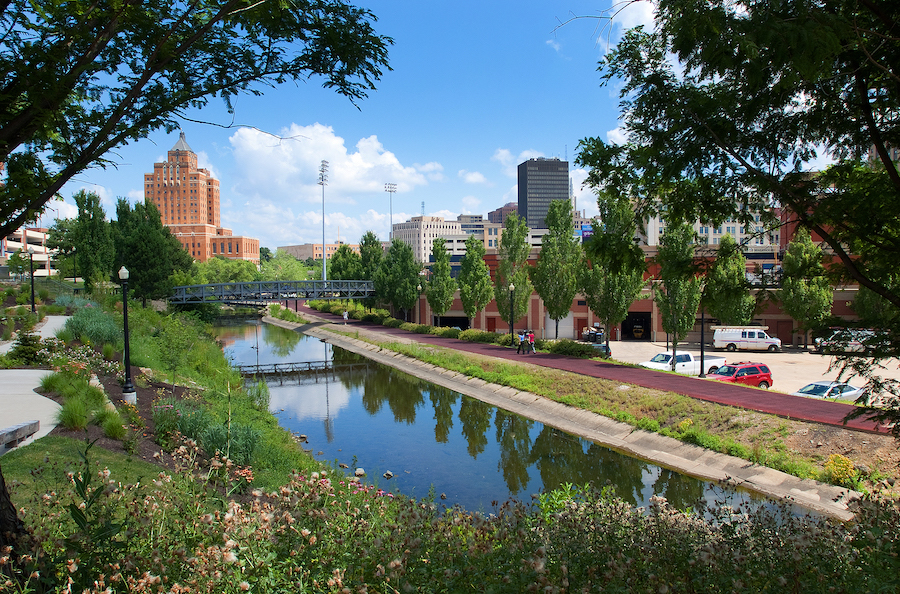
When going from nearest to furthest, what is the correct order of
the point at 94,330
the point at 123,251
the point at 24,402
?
the point at 24,402 < the point at 94,330 < the point at 123,251

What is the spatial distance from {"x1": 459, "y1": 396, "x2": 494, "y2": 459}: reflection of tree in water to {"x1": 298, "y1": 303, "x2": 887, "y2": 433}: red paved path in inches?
194

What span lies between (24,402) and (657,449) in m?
16.4

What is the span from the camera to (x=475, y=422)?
69.8ft

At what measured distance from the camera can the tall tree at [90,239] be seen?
43.5 meters

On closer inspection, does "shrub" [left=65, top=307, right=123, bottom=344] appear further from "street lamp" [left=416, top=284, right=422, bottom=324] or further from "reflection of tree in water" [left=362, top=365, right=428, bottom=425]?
"street lamp" [left=416, top=284, right=422, bottom=324]

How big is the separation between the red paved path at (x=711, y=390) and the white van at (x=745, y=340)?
14913 mm

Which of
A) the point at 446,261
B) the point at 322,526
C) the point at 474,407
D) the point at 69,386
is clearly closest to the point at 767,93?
the point at 322,526

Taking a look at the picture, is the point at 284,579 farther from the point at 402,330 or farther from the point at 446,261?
the point at 402,330

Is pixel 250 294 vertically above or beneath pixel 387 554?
above

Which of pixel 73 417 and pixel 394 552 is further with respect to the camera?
pixel 73 417

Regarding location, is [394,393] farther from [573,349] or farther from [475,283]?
[475,283]

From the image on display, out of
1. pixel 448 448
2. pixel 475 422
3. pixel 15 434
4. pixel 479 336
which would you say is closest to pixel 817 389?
pixel 475 422

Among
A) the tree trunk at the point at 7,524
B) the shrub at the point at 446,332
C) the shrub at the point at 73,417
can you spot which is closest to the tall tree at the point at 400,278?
the shrub at the point at 446,332

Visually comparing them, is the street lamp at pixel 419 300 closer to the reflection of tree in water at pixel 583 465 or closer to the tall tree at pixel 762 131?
the reflection of tree in water at pixel 583 465
